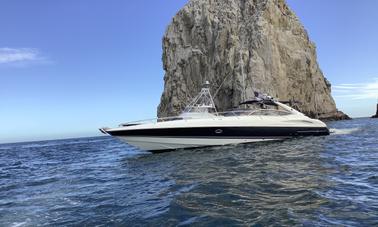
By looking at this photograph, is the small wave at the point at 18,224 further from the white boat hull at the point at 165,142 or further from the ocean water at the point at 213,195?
the white boat hull at the point at 165,142

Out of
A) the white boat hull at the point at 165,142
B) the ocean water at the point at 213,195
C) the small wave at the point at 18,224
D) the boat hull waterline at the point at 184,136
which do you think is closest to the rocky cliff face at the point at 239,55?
the boat hull waterline at the point at 184,136

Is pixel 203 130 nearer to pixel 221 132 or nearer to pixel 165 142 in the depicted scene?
pixel 221 132

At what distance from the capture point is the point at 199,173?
12719 mm

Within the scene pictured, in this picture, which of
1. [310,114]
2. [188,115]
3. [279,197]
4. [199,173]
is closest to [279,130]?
[188,115]

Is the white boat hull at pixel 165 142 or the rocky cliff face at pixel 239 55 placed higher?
the rocky cliff face at pixel 239 55

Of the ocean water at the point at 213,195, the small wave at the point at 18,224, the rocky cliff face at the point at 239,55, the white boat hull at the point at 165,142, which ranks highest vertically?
the rocky cliff face at the point at 239,55

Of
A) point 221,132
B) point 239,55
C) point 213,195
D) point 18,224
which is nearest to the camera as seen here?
point 18,224

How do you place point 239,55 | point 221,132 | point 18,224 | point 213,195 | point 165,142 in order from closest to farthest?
point 18,224, point 213,195, point 165,142, point 221,132, point 239,55

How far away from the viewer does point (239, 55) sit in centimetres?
6819

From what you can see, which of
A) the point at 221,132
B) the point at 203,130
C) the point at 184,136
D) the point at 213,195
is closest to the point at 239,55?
Result: the point at 221,132

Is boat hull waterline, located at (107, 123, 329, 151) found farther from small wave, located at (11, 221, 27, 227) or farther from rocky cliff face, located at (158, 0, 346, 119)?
rocky cliff face, located at (158, 0, 346, 119)

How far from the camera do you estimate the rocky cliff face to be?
68312mm

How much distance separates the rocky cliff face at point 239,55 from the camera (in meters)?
68.3

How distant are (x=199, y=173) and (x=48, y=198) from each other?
489 cm
